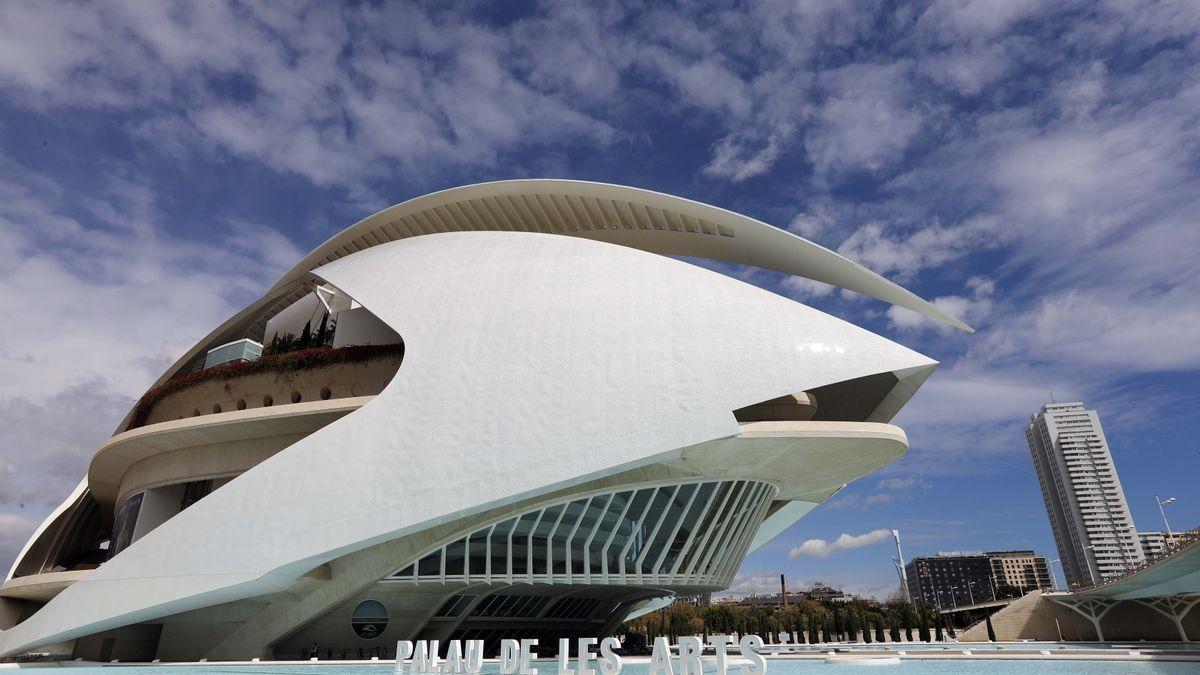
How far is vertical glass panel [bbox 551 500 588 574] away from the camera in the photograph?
695 inches

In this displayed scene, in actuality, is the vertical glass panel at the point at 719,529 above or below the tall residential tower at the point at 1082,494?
below

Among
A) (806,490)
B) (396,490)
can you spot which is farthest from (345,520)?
(806,490)

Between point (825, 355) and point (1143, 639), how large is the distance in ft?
107

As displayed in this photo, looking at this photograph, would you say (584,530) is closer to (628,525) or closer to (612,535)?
(612,535)

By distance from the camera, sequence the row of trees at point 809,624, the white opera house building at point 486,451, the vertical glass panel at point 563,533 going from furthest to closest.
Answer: the row of trees at point 809,624 → the vertical glass panel at point 563,533 → the white opera house building at point 486,451

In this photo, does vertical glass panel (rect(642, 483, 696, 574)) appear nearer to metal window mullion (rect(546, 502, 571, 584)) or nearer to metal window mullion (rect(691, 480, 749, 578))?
metal window mullion (rect(691, 480, 749, 578))

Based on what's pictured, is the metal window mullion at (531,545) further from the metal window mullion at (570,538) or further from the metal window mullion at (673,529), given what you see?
the metal window mullion at (673,529)

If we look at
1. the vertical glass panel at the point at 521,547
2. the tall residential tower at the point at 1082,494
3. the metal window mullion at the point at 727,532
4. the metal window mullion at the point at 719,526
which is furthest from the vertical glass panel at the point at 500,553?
the tall residential tower at the point at 1082,494

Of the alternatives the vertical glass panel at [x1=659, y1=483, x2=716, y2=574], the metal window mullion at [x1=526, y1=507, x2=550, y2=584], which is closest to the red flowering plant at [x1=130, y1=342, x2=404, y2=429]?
the metal window mullion at [x1=526, y1=507, x2=550, y2=584]

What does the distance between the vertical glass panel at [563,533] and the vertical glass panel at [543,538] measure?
203 millimetres

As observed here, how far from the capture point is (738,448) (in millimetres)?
16891

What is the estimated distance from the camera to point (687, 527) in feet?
63.1

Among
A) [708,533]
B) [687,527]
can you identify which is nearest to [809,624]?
[708,533]

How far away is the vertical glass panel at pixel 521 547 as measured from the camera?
58.1 feet
